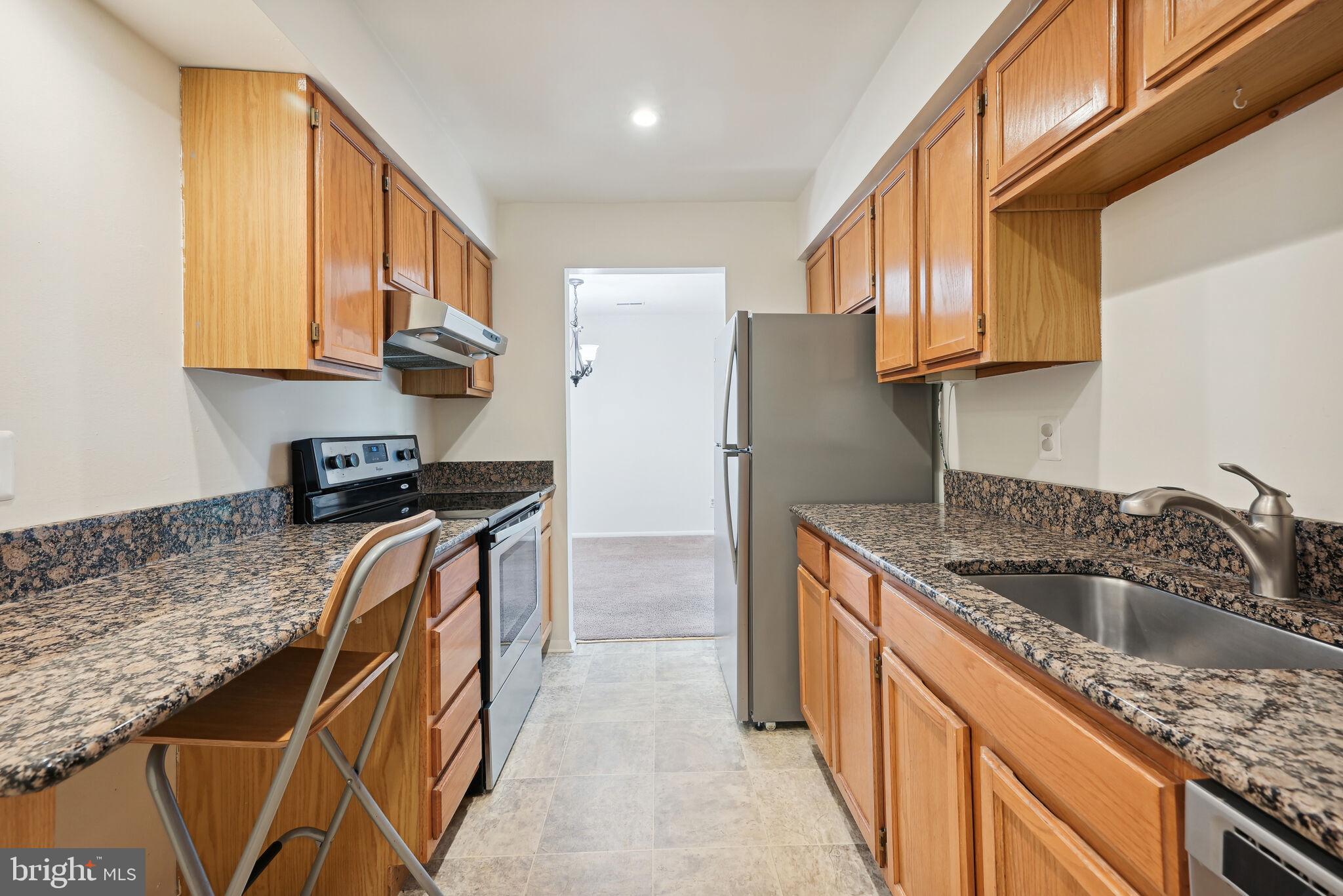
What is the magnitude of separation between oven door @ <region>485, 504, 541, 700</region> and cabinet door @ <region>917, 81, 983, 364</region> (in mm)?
1563

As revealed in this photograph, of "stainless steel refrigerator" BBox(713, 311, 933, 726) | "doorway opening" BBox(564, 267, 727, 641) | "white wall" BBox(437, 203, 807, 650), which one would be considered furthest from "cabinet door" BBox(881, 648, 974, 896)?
"doorway opening" BBox(564, 267, 727, 641)

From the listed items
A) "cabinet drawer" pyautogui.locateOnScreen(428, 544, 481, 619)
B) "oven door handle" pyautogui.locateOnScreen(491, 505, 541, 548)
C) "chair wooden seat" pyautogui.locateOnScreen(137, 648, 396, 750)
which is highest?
"oven door handle" pyautogui.locateOnScreen(491, 505, 541, 548)

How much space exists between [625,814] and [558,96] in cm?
250

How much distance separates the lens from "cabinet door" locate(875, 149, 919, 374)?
185 centimetres

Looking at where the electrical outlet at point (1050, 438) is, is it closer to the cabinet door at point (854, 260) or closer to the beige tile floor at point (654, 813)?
the cabinet door at point (854, 260)

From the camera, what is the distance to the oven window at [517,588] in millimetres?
2072

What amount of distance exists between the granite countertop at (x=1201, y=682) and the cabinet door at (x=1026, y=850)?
0.68 ft

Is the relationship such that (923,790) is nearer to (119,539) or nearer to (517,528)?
(517,528)

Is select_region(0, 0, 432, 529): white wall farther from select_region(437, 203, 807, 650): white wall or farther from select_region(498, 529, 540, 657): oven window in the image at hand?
select_region(437, 203, 807, 650): white wall

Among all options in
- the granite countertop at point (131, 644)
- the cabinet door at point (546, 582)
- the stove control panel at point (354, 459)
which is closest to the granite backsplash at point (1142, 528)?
the granite countertop at point (131, 644)

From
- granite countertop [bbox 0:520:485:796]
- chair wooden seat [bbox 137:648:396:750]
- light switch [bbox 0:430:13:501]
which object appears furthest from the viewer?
light switch [bbox 0:430:13:501]

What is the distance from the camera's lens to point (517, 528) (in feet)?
7.41

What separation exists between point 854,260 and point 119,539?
2.47 m

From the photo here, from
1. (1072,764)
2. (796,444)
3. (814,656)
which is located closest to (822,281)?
(796,444)
